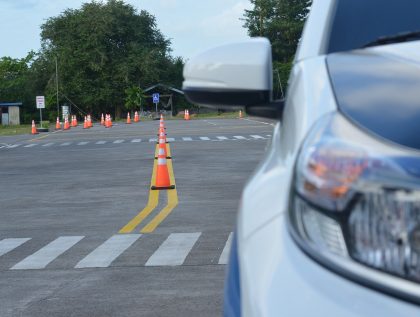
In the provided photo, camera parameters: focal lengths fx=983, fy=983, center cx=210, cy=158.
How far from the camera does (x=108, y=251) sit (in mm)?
9180

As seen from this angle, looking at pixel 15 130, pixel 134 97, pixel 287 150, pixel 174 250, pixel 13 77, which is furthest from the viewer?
pixel 13 77

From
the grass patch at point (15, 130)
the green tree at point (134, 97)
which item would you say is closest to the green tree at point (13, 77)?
the green tree at point (134, 97)

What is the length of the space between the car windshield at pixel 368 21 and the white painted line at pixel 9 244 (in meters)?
6.69

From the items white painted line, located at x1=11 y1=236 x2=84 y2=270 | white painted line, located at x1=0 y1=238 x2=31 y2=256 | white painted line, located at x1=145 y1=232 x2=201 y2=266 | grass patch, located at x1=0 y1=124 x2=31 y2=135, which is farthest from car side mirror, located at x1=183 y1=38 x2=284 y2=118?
grass patch, located at x1=0 y1=124 x2=31 y2=135

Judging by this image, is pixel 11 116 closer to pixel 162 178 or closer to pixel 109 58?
pixel 109 58

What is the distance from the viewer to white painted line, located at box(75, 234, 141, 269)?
845 cm

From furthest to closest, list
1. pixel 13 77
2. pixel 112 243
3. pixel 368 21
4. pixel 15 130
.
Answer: pixel 13 77
pixel 15 130
pixel 112 243
pixel 368 21

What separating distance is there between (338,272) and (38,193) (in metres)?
14.8

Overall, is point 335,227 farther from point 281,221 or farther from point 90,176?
point 90,176

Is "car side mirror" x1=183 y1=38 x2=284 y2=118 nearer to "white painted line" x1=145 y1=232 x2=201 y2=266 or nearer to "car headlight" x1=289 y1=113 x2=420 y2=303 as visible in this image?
"car headlight" x1=289 y1=113 x2=420 y2=303

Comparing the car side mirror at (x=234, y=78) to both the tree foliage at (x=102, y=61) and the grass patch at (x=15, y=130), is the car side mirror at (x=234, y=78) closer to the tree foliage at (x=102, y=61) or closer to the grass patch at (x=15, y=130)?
the grass patch at (x=15, y=130)

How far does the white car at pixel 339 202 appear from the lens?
5.79ft

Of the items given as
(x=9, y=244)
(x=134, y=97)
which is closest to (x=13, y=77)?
(x=134, y=97)

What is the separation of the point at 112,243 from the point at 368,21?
690cm
